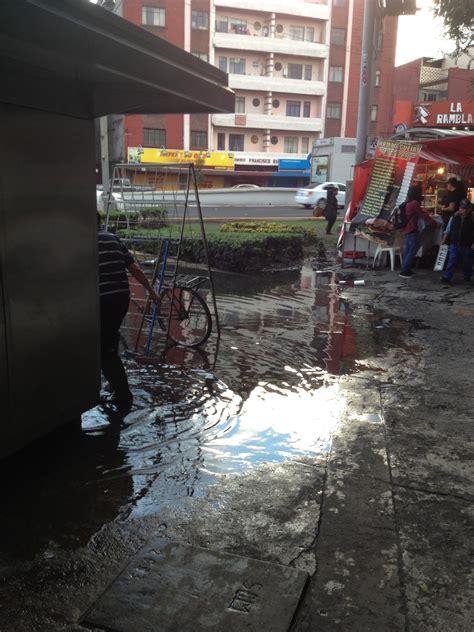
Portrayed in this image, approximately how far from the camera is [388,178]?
13.1 m

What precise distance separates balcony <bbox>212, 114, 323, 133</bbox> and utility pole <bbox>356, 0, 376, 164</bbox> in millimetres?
38137

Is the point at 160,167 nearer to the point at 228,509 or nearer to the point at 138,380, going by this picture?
the point at 138,380

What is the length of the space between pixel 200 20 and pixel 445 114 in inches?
1277

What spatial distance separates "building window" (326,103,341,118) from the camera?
2186 inches

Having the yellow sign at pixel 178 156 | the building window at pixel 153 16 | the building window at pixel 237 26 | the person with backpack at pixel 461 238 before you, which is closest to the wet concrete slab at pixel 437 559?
the person with backpack at pixel 461 238

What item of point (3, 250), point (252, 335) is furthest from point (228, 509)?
point (252, 335)

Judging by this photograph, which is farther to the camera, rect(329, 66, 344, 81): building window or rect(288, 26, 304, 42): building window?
rect(329, 66, 344, 81): building window

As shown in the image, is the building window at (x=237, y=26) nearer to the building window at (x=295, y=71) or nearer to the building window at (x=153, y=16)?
the building window at (x=295, y=71)

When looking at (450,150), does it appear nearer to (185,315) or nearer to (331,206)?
(331,206)

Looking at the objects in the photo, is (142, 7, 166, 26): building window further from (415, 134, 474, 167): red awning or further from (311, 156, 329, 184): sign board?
(415, 134, 474, 167): red awning

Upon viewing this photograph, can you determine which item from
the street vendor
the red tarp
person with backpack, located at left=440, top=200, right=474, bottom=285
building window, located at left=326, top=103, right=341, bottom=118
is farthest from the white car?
building window, located at left=326, top=103, right=341, bottom=118

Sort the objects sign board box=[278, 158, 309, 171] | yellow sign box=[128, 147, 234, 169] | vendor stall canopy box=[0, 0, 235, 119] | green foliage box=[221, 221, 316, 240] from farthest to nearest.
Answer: sign board box=[278, 158, 309, 171]
yellow sign box=[128, 147, 234, 169]
green foliage box=[221, 221, 316, 240]
vendor stall canopy box=[0, 0, 235, 119]

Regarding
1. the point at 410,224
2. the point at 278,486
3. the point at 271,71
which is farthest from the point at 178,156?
the point at 278,486

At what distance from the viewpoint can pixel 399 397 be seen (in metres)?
5.57
